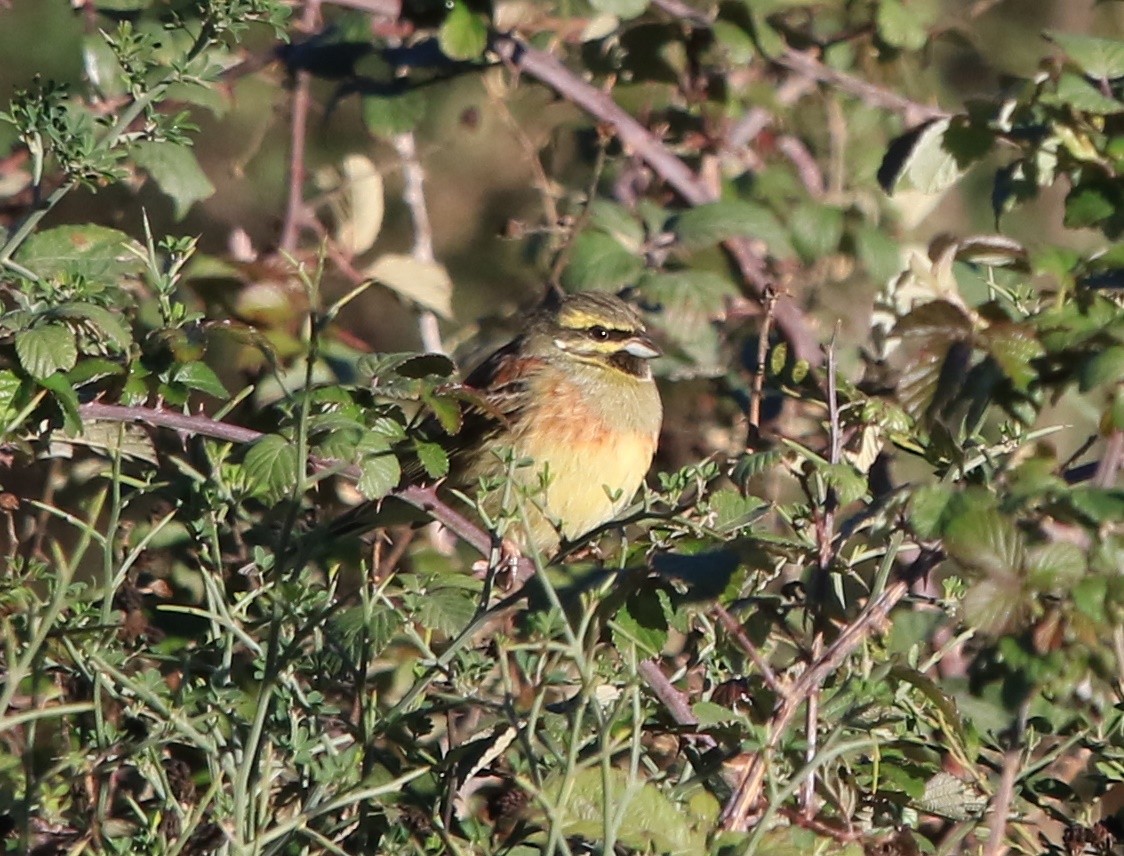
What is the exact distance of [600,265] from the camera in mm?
4223

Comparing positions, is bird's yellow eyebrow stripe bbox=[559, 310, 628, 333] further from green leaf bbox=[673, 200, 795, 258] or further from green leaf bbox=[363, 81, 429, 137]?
green leaf bbox=[363, 81, 429, 137]

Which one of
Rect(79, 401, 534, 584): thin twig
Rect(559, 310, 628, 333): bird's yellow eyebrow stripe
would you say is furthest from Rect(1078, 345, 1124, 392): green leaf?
Rect(559, 310, 628, 333): bird's yellow eyebrow stripe

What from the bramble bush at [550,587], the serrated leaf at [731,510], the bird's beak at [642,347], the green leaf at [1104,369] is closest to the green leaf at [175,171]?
the bramble bush at [550,587]

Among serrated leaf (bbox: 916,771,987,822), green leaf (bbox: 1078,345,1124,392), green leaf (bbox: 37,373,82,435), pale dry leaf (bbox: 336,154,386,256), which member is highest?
green leaf (bbox: 1078,345,1124,392)

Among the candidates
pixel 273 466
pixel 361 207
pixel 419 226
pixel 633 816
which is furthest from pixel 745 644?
pixel 419 226

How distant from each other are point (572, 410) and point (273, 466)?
91.9 inches

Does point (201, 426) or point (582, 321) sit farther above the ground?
point (201, 426)

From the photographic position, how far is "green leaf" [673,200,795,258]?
4246 mm

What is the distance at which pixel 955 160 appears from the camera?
3758 millimetres

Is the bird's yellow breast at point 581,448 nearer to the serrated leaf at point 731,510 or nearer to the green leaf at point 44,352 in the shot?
the serrated leaf at point 731,510

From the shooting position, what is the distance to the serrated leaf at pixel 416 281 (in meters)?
4.42

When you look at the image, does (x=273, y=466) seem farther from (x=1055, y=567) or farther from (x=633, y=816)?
(x=1055, y=567)

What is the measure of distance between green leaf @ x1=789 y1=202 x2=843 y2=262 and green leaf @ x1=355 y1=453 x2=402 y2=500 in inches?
79.4

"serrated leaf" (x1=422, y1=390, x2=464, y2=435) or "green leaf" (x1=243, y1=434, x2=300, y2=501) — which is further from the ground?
"green leaf" (x1=243, y1=434, x2=300, y2=501)
